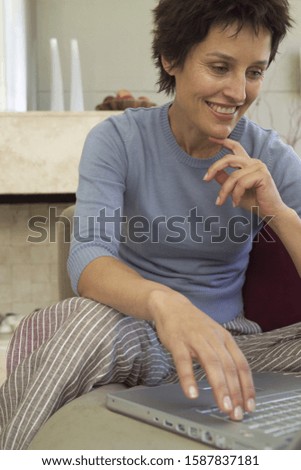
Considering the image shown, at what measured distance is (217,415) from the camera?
96 centimetres

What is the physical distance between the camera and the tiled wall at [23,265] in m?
3.61

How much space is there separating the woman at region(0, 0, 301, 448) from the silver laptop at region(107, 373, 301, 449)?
0.26 feet

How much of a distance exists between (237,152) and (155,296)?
0.44 m

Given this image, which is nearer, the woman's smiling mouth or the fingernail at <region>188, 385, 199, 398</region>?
the fingernail at <region>188, 385, 199, 398</region>

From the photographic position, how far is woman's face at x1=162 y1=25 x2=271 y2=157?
4.57 ft

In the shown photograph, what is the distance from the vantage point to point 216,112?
1.46 meters

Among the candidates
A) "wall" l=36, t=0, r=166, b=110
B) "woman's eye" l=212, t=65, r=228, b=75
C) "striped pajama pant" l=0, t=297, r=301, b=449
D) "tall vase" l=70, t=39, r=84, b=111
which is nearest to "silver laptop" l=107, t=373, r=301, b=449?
"striped pajama pant" l=0, t=297, r=301, b=449

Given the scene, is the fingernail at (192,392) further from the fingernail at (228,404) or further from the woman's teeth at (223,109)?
the woman's teeth at (223,109)

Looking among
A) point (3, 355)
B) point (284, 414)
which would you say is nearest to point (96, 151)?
point (284, 414)

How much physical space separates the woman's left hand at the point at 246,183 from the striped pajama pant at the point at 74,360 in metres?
0.26

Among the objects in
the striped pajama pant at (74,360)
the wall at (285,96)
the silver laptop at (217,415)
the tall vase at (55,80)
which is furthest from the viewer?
the wall at (285,96)

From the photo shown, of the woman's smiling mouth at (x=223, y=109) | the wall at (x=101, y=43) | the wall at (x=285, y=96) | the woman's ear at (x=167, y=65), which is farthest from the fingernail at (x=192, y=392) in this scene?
the wall at (x=285, y=96)

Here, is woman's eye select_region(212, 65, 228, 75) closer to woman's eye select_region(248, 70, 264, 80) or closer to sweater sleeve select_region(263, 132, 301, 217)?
woman's eye select_region(248, 70, 264, 80)

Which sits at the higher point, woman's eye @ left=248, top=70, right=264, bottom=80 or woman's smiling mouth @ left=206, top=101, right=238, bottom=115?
woman's eye @ left=248, top=70, right=264, bottom=80
